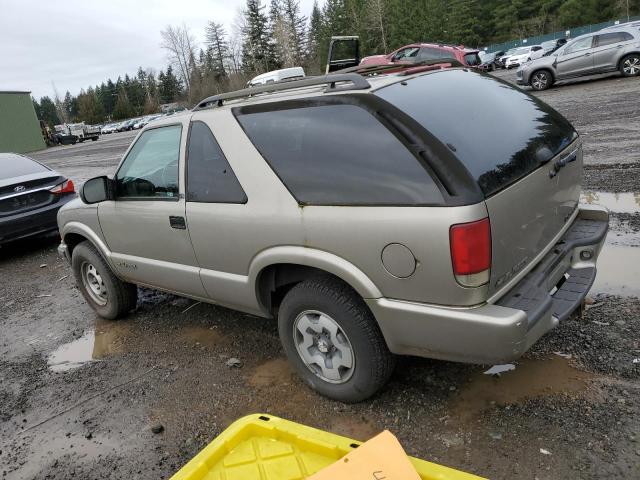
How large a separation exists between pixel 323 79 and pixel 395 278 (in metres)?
1.29

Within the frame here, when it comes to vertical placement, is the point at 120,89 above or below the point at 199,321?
above

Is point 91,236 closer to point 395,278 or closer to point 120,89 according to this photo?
point 395,278

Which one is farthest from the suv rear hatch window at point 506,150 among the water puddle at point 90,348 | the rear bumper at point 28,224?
the rear bumper at point 28,224

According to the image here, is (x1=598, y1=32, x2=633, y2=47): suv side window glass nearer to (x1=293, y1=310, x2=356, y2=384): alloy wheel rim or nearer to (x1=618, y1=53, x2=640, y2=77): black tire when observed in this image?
(x1=618, y1=53, x2=640, y2=77): black tire

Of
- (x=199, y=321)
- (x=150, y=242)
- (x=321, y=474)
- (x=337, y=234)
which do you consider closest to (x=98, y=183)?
(x=150, y=242)

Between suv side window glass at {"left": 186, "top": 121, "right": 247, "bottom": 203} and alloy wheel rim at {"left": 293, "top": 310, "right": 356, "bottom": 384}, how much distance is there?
842mm

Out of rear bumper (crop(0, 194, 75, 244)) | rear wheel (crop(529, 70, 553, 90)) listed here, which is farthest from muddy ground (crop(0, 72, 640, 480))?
rear wheel (crop(529, 70, 553, 90))

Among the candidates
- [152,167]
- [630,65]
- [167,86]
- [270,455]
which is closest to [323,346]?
[270,455]

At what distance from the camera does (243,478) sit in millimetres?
2092

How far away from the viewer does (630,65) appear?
16766 millimetres

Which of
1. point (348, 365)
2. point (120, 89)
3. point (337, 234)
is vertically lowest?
point (348, 365)

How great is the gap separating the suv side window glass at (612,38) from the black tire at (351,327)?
17.8 metres

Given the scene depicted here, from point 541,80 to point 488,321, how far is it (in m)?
18.1

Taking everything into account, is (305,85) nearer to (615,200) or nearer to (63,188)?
(615,200)
